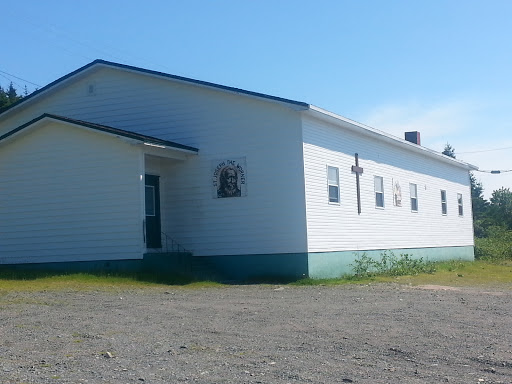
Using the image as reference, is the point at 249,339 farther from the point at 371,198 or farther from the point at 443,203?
the point at 443,203

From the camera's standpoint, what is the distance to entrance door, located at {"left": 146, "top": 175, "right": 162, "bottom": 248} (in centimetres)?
2111

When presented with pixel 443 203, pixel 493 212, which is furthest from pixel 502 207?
pixel 443 203

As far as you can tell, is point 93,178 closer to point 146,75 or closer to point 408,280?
point 146,75

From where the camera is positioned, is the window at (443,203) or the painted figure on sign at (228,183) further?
the window at (443,203)

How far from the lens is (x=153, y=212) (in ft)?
70.0

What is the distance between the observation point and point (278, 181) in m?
20.1

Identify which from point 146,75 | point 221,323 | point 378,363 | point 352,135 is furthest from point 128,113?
point 378,363

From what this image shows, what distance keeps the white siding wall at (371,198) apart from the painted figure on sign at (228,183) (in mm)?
2069

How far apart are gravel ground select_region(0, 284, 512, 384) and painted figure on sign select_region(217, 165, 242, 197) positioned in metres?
5.87

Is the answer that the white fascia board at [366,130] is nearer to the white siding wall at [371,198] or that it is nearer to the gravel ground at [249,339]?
the white siding wall at [371,198]

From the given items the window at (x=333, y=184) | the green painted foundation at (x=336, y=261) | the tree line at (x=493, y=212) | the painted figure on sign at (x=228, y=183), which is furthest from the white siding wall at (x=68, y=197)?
the tree line at (x=493, y=212)

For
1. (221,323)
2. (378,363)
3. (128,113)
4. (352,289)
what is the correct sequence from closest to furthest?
(378,363), (221,323), (352,289), (128,113)

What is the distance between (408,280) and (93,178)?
9539mm

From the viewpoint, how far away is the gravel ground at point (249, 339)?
7.62m
